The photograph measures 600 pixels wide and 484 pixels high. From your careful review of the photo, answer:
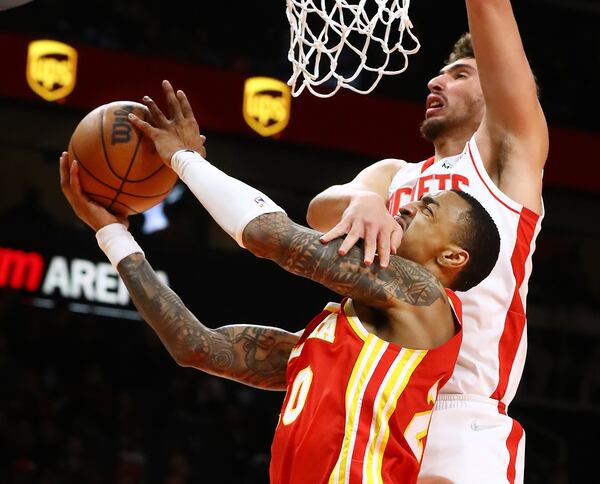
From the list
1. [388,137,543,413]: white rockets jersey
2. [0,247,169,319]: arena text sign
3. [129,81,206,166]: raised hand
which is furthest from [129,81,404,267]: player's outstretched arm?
[0,247,169,319]: arena text sign

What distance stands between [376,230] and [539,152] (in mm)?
737

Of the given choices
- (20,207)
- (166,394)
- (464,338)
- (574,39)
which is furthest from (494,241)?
(574,39)

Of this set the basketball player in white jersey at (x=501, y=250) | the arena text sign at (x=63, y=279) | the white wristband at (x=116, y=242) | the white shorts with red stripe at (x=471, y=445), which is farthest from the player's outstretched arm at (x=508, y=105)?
the arena text sign at (x=63, y=279)

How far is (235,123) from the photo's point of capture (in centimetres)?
998

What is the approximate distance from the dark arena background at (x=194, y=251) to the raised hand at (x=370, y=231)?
5.98 metres

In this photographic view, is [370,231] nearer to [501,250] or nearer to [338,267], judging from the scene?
[338,267]

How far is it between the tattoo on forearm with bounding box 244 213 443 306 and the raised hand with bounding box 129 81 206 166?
42 cm

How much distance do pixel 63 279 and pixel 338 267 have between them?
7.00 meters

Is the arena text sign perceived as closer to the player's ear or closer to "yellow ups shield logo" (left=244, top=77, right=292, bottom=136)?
"yellow ups shield logo" (left=244, top=77, right=292, bottom=136)

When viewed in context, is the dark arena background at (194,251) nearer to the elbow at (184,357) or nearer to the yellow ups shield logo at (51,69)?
the yellow ups shield logo at (51,69)

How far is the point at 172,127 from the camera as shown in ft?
9.57

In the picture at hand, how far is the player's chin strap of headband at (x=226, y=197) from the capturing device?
2.61 meters

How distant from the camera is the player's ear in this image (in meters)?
2.69

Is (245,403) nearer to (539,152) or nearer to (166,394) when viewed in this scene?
(166,394)
